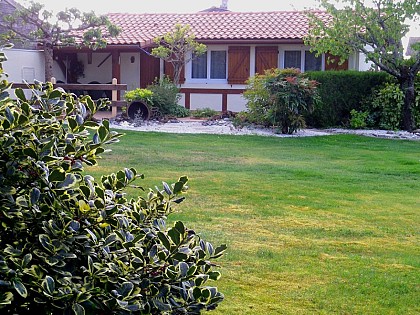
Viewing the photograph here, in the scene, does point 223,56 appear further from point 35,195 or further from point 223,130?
point 35,195

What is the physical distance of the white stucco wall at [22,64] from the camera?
2314cm

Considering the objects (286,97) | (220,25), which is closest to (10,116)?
(286,97)

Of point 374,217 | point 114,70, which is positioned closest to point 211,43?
point 114,70

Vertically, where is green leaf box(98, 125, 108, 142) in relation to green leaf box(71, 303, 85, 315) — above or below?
above

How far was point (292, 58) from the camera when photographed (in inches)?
946

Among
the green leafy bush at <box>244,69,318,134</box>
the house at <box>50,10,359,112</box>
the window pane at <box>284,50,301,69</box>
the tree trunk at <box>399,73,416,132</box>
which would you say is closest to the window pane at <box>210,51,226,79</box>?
the house at <box>50,10,359,112</box>

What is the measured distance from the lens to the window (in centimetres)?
2447

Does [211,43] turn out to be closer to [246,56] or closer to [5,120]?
[246,56]

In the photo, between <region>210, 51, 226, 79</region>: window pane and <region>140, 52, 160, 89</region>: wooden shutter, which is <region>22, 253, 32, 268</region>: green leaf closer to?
<region>210, 51, 226, 79</region>: window pane

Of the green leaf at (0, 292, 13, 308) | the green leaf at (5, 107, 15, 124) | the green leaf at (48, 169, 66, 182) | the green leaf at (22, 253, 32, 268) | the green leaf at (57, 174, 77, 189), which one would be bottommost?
the green leaf at (0, 292, 13, 308)

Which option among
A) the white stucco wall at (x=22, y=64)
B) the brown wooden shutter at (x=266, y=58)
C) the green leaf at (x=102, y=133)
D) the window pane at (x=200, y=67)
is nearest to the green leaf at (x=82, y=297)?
the green leaf at (x=102, y=133)

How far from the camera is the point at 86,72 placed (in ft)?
87.5

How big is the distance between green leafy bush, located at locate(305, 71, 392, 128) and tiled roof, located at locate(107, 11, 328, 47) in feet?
13.3

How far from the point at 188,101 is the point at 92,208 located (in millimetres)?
21637
